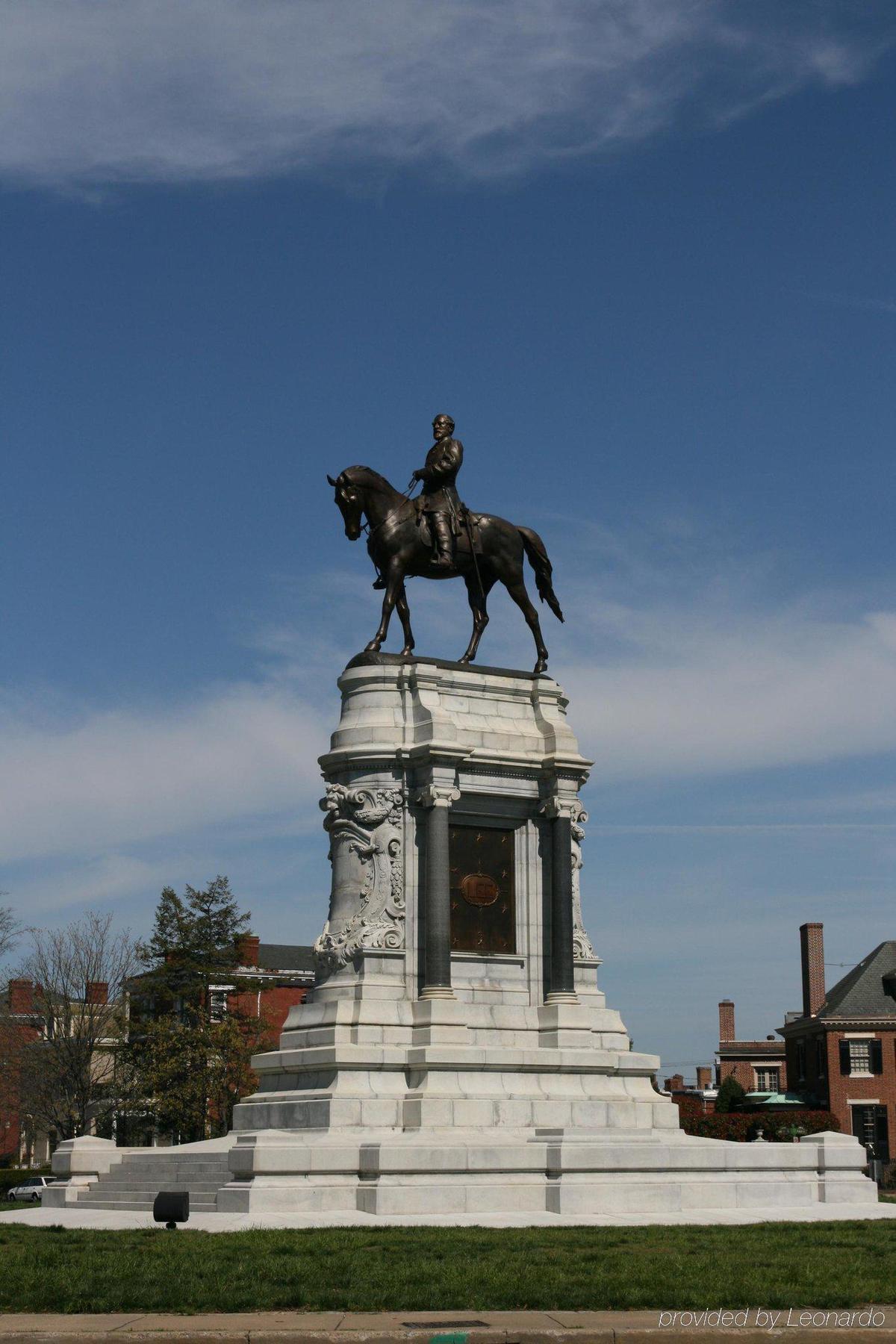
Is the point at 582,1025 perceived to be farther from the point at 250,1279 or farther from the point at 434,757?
the point at 250,1279

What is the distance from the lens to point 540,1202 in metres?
26.9

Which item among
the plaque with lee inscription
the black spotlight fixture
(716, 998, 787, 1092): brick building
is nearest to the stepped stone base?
the black spotlight fixture

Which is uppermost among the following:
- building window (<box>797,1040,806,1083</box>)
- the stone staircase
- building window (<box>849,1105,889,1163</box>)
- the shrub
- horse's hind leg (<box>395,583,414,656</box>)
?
horse's hind leg (<box>395,583,414,656</box>)

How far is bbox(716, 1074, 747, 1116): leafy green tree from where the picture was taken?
79.6 meters

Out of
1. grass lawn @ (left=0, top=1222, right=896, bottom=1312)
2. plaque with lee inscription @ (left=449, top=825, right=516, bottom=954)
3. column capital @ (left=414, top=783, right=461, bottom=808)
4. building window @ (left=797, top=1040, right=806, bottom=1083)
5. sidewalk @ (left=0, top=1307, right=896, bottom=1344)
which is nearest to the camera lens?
sidewalk @ (left=0, top=1307, right=896, bottom=1344)

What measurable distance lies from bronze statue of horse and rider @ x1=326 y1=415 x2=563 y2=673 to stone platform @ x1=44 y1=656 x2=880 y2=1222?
1.59 metres

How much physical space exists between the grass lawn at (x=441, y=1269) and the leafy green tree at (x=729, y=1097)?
58094 mm

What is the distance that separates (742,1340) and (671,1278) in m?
3.97

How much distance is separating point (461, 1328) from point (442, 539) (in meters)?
23.9

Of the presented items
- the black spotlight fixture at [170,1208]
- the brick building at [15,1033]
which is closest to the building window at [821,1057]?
the brick building at [15,1033]

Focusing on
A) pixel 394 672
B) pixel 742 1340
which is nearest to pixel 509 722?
pixel 394 672

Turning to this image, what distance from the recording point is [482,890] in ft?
108

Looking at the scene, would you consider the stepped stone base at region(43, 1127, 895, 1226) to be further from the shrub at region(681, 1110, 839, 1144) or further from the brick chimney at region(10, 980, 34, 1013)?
the brick chimney at region(10, 980, 34, 1013)

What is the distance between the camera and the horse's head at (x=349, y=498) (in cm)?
3506
